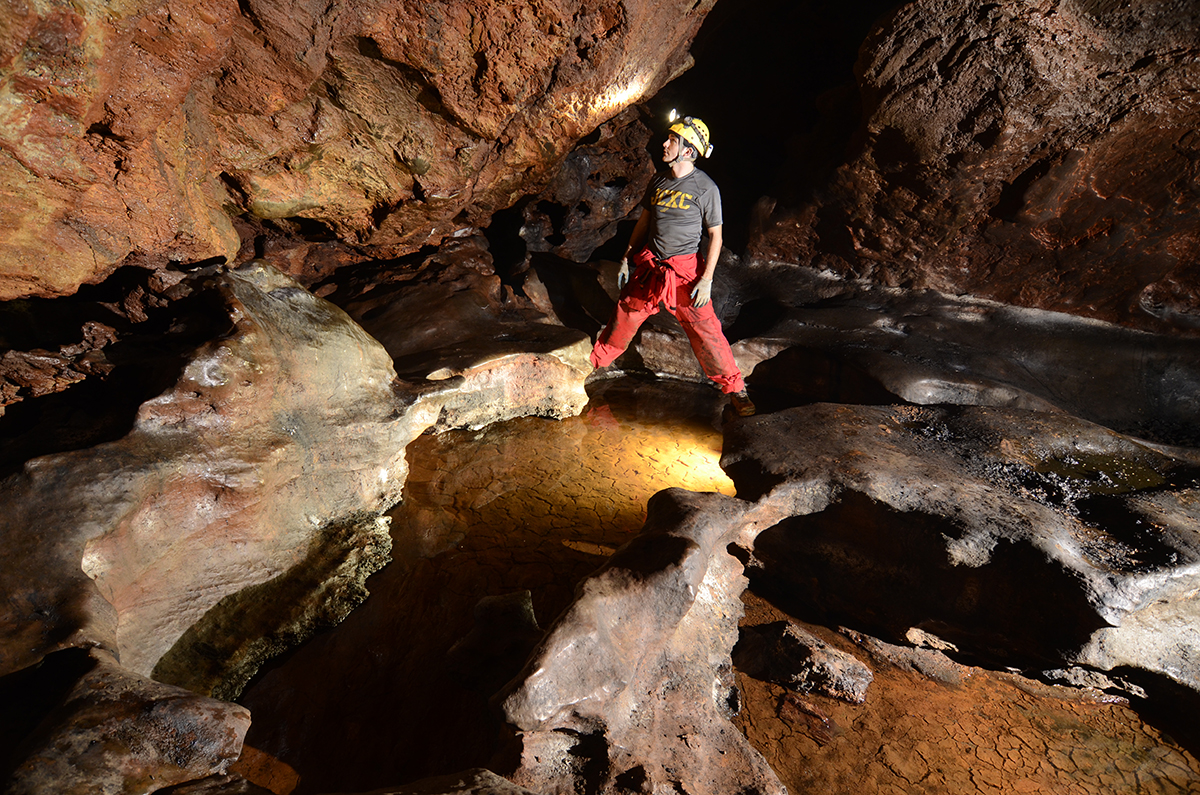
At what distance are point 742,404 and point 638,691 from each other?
3.33 m

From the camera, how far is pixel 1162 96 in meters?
3.97

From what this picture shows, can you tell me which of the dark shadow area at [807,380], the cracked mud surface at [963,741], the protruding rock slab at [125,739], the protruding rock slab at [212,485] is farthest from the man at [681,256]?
the protruding rock slab at [125,739]

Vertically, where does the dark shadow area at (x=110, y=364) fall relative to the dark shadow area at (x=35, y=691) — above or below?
above

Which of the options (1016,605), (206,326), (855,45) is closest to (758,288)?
(855,45)

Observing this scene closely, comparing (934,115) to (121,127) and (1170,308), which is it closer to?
(1170,308)

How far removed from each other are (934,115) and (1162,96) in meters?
1.43

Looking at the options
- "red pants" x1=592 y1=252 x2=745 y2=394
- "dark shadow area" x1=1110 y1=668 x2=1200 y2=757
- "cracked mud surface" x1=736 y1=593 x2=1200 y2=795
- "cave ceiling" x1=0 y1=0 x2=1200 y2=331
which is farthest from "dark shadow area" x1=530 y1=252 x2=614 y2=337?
"dark shadow area" x1=1110 y1=668 x2=1200 y2=757

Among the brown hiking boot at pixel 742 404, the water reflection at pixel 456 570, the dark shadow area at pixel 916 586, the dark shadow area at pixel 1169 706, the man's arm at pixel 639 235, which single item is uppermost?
the man's arm at pixel 639 235

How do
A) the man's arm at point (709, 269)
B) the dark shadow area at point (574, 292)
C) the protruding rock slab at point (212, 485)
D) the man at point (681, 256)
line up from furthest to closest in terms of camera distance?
the dark shadow area at point (574, 292), the man's arm at point (709, 269), the man at point (681, 256), the protruding rock slab at point (212, 485)

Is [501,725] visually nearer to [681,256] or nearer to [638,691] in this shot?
[638,691]

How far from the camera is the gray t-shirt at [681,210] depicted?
162 inches

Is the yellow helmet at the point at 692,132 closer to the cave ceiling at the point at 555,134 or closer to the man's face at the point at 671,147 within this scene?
the man's face at the point at 671,147

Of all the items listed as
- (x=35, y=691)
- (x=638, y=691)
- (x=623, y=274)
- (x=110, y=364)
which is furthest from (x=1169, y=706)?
(x=110, y=364)

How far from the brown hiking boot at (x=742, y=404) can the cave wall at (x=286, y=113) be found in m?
2.81
